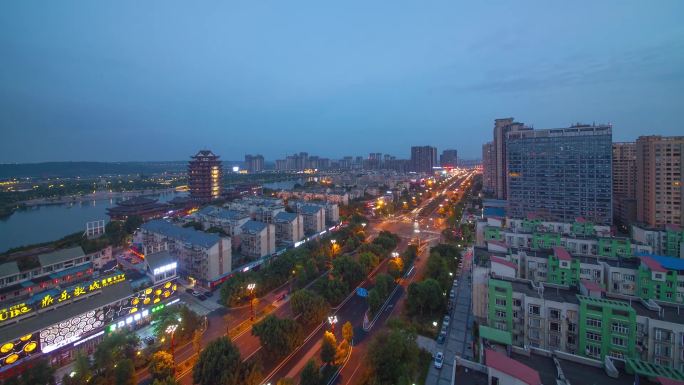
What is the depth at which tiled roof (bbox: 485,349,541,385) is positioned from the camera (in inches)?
174

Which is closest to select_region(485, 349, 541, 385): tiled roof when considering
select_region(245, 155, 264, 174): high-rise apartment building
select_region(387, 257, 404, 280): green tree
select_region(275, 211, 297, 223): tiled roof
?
select_region(387, 257, 404, 280): green tree

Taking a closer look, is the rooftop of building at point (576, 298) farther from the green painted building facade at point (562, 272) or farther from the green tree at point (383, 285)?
the green tree at point (383, 285)

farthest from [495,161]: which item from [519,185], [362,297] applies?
[362,297]

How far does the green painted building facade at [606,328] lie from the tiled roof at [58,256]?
18587mm

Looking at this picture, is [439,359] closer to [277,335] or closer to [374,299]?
[374,299]

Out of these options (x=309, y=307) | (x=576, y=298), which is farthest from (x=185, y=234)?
(x=576, y=298)

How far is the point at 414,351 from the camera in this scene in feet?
24.2

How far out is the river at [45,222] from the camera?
79.8 ft

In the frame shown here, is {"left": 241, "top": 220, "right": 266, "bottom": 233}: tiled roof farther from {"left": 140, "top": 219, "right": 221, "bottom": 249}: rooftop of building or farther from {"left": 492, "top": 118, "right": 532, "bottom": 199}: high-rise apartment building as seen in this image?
{"left": 492, "top": 118, "right": 532, "bottom": 199}: high-rise apartment building

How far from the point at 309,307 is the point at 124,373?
491 cm

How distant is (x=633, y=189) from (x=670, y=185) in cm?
471

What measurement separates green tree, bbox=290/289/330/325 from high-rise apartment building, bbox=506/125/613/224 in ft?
54.3

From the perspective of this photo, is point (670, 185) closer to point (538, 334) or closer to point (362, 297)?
point (538, 334)

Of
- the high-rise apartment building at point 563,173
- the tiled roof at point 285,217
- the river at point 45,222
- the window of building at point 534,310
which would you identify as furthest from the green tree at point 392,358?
the river at point 45,222
